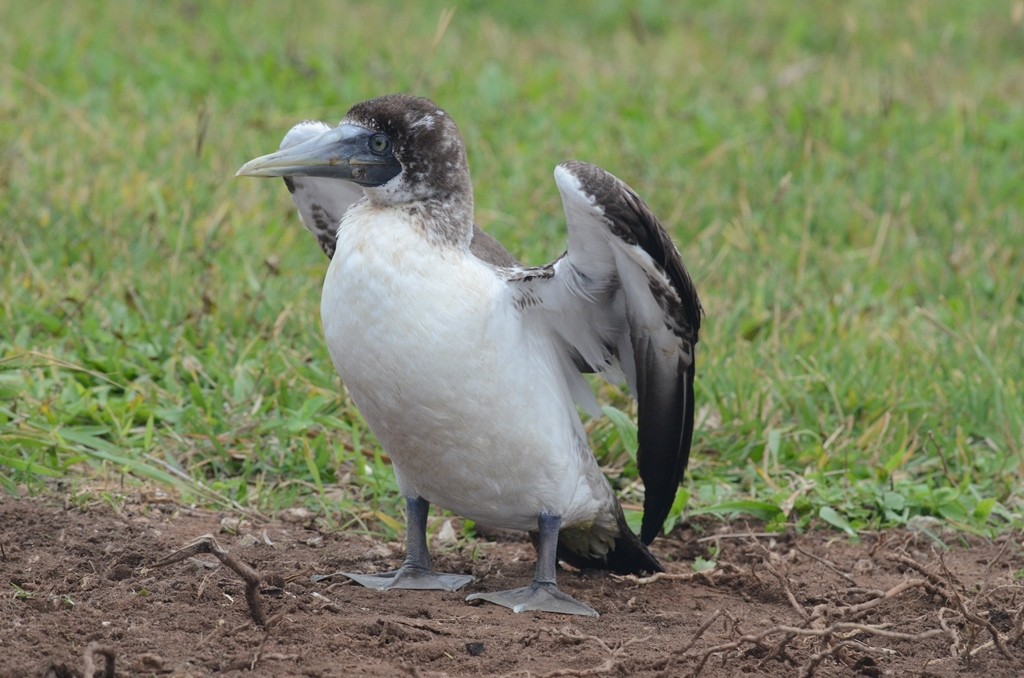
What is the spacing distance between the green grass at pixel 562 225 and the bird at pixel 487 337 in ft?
2.16

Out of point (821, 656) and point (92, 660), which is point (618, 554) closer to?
point (821, 656)

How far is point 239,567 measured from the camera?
3230 mm

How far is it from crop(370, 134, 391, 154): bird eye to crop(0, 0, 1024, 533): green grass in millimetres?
1190

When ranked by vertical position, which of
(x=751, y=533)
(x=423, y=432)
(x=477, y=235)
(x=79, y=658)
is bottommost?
(x=751, y=533)

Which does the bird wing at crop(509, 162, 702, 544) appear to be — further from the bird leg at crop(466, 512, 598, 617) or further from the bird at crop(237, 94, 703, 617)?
the bird leg at crop(466, 512, 598, 617)

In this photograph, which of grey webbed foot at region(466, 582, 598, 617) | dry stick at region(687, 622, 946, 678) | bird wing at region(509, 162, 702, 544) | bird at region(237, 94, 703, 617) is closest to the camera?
dry stick at region(687, 622, 946, 678)

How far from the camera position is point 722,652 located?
3.31 metres

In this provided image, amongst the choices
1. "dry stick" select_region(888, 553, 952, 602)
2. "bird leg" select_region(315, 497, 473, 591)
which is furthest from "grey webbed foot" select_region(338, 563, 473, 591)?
"dry stick" select_region(888, 553, 952, 602)

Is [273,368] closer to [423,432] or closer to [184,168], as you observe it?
[423,432]

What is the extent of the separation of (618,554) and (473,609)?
0.66m

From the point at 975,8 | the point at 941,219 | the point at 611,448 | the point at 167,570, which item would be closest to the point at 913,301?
the point at 941,219

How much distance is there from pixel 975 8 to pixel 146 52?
6158 millimetres

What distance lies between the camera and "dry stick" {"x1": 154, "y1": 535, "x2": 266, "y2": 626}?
3.23 m

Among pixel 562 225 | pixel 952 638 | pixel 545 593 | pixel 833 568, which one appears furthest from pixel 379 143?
pixel 562 225
